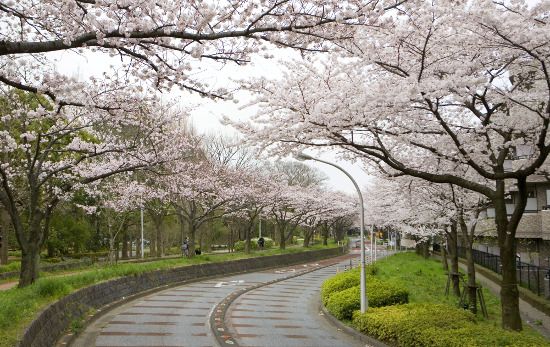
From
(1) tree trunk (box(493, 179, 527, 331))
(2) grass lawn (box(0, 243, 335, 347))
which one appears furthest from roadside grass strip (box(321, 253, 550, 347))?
(2) grass lawn (box(0, 243, 335, 347))

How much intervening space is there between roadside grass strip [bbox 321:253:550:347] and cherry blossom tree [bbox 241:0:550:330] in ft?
4.53

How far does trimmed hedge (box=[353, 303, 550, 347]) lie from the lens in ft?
27.6

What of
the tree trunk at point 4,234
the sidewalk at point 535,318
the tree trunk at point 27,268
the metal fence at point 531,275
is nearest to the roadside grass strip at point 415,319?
the sidewalk at point 535,318

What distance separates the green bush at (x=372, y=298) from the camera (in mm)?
14656

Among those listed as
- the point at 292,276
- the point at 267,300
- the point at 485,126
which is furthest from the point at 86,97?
the point at 292,276

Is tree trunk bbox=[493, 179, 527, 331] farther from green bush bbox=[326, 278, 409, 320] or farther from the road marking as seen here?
the road marking

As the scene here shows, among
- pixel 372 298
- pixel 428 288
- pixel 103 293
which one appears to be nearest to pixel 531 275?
pixel 428 288

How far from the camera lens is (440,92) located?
8.74 meters

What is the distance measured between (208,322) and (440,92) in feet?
30.9

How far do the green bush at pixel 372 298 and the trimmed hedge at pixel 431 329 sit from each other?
111 centimetres

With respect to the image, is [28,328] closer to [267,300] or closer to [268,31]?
[268,31]

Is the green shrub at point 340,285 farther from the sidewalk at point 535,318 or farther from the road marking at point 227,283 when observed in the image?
the road marking at point 227,283

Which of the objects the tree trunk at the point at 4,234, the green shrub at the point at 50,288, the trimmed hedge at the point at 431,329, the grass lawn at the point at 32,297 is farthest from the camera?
the tree trunk at the point at 4,234

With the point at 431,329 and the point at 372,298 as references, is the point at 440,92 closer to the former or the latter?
the point at 431,329
